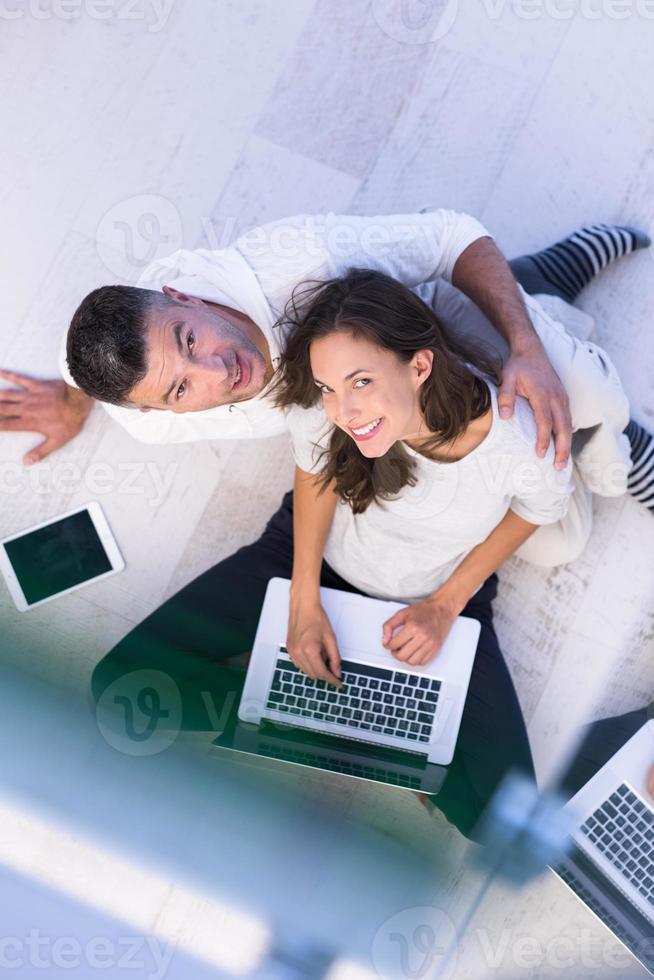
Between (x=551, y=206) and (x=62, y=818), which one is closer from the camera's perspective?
(x=62, y=818)

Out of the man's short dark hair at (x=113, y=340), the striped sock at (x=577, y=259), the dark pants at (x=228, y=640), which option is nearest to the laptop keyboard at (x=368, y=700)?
the dark pants at (x=228, y=640)

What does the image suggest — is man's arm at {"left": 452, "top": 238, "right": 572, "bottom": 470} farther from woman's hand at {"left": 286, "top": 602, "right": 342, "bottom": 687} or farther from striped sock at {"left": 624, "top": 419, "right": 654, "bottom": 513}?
woman's hand at {"left": 286, "top": 602, "right": 342, "bottom": 687}

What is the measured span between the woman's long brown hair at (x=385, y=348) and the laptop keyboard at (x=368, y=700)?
1.12 feet

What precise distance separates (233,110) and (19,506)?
96 cm

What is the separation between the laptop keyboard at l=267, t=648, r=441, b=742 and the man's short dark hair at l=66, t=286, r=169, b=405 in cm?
60

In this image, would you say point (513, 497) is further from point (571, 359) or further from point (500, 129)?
point (500, 129)

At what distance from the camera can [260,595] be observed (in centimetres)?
156

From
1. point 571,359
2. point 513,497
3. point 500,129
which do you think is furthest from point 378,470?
point 500,129

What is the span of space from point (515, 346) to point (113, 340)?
61cm

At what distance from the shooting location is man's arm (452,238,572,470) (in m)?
1.22

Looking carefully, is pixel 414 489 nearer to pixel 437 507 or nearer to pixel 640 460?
pixel 437 507

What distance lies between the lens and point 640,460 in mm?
1504

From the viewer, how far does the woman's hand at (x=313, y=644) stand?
4.62 feet

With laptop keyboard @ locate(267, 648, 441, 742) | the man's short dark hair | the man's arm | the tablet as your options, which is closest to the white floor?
the tablet
